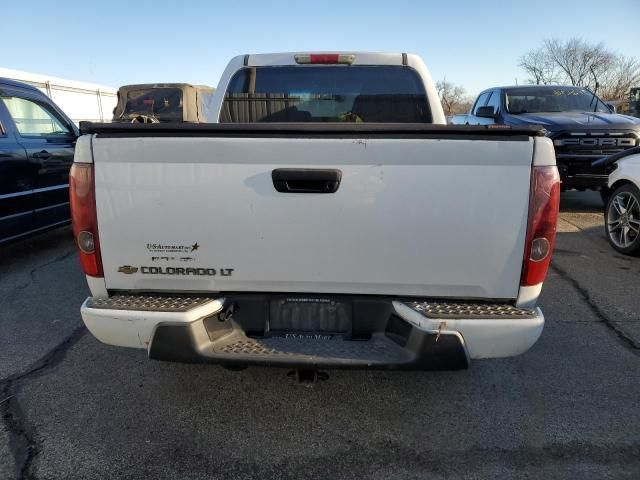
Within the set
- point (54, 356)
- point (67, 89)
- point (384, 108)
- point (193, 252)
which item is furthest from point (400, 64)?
point (67, 89)

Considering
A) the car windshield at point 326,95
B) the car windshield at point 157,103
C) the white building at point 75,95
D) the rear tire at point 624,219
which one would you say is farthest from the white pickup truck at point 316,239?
the white building at point 75,95

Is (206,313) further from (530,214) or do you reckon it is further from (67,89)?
(67,89)

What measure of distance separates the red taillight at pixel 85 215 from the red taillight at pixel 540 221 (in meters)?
2.08

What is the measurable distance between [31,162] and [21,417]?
149 inches

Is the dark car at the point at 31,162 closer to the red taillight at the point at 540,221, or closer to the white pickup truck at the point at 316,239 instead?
the white pickup truck at the point at 316,239

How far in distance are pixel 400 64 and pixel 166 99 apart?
11.7 m

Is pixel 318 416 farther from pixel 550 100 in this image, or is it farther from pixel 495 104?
pixel 550 100

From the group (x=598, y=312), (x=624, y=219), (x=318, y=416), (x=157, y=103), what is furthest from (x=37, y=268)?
(x=157, y=103)

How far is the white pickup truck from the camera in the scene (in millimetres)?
2178

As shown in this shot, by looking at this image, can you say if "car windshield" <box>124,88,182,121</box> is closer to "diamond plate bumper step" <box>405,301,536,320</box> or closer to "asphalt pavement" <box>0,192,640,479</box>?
"asphalt pavement" <box>0,192,640,479</box>

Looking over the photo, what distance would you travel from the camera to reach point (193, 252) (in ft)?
7.66

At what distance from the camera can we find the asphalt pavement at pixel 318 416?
231 centimetres

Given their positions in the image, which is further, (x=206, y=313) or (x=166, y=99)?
(x=166, y=99)

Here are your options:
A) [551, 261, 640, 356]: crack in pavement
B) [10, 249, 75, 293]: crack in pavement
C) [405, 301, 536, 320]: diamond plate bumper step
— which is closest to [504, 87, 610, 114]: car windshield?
[551, 261, 640, 356]: crack in pavement
